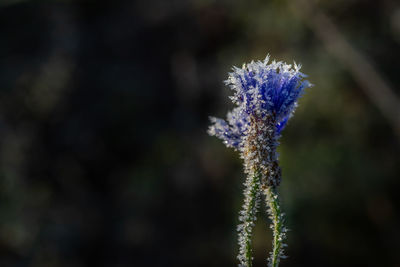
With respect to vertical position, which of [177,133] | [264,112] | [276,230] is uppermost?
[177,133]

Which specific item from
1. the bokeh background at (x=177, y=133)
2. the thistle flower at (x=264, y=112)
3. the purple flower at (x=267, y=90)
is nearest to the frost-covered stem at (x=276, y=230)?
the thistle flower at (x=264, y=112)

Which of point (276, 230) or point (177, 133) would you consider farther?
point (177, 133)

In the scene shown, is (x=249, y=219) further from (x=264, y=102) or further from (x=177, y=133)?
(x=177, y=133)

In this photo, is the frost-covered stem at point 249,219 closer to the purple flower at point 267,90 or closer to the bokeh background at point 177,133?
the purple flower at point 267,90

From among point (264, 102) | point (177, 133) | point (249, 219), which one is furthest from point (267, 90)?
point (177, 133)

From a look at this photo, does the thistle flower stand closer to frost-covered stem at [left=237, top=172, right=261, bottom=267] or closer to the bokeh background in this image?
frost-covered stem at [left=237, top=172, right=261, bottom=267]

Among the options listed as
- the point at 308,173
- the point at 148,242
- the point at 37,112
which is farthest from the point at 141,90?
the point at 308,173

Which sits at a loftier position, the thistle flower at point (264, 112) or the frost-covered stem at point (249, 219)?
the thistle flower at point (264, 112)

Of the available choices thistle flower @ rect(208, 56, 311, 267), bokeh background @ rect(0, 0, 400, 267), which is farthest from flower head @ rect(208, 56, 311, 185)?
bokeh background @ rect(0, 0, 400, 267)

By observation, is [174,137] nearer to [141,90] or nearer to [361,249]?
[141,90]
